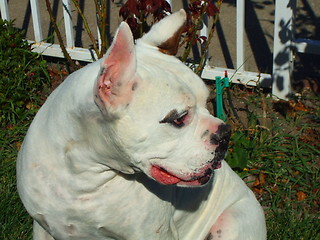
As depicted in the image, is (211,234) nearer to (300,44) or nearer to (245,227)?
(245,227)

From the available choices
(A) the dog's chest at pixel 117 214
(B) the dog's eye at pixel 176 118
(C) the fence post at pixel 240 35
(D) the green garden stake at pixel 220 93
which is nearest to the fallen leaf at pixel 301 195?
(D) the green garden stake at pixel 220 93

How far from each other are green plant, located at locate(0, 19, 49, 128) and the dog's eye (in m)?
3.14

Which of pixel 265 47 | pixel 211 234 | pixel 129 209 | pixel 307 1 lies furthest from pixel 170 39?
pixel 307 1

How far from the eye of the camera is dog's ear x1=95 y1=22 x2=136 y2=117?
289cm

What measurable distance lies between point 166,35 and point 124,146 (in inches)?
24.8

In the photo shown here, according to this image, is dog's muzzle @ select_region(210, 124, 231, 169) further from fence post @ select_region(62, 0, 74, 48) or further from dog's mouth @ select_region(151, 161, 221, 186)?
fence post @ select_region(62, 0, 74, 48)

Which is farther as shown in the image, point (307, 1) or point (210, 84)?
point (307, 1)

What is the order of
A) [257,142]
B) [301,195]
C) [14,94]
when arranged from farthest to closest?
[14,94] → [257,142] → [301,195]

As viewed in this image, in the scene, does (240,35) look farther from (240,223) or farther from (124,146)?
(124,146)

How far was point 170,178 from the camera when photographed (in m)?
3.33

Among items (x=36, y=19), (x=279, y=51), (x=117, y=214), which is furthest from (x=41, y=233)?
(x=36, y=19)

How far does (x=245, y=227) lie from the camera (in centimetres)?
410

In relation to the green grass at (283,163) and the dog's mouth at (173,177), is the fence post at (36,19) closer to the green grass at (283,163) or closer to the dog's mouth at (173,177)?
the green grass at (283,163)

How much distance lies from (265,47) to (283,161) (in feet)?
6.89
